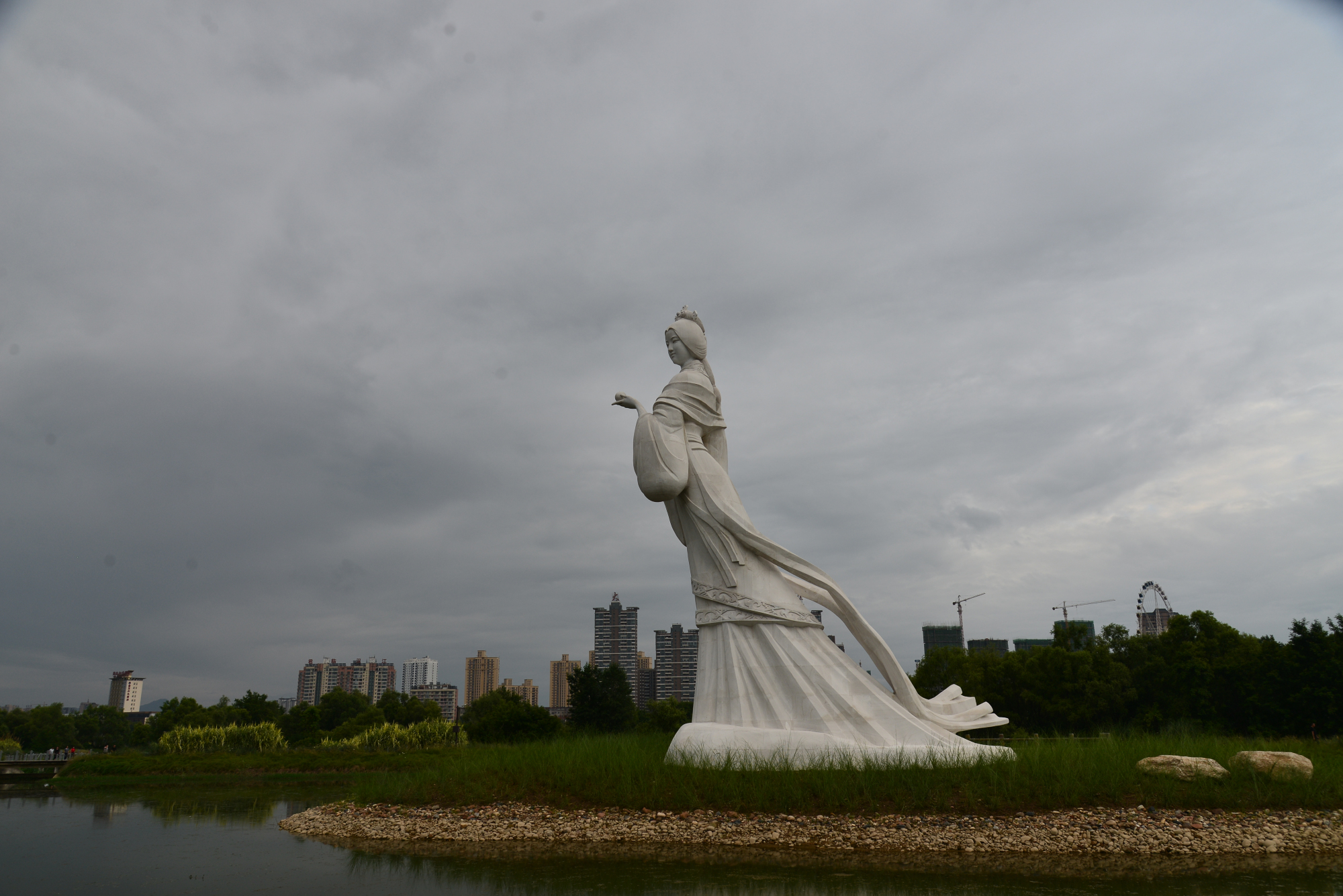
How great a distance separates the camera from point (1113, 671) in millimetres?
26219

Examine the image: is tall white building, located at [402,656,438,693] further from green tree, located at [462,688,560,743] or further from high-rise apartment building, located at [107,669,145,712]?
green tree, located at [462,688,560,743]

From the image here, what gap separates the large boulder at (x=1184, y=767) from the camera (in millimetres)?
8930

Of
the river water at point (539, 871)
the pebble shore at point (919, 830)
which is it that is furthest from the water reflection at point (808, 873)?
the pebble shore at point (919, 830)

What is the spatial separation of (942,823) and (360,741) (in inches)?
691

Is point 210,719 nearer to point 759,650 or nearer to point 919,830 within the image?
point 759,650

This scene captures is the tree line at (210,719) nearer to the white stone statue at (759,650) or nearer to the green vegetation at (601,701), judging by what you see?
the green vegetation at (601,701)

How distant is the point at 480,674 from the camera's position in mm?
97750

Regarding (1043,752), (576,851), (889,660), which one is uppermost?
(889,660)

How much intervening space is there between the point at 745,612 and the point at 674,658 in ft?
234

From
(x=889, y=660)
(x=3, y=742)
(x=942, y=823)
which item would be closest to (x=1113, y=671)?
(x=889, y=660)

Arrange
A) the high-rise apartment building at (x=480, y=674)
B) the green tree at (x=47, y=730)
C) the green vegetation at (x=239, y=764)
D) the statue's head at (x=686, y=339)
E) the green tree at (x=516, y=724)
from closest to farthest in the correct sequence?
the statue's head at (x=686, y=339), the green vegetation at (x=239, y=764), the green tree at (x=516, y=724), the green tree at (x=47, y=730), the high-rise apartment building at (x=480, y=674)

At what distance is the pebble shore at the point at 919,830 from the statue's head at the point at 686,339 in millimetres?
6862

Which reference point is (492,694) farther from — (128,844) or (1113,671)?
(128,844)

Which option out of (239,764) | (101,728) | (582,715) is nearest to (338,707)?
(101,728)
